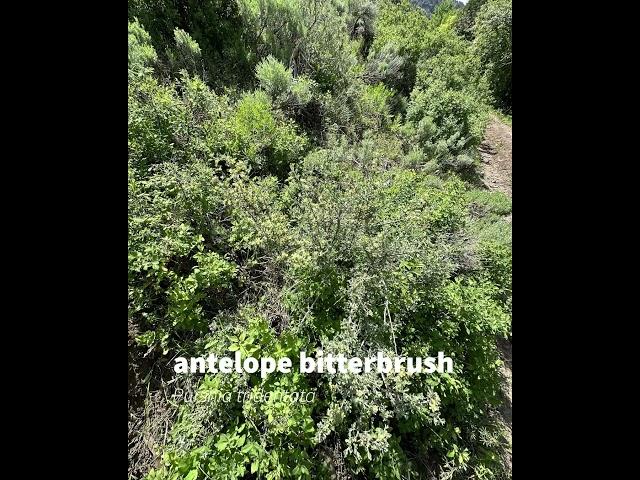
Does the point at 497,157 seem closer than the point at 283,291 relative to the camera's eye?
No

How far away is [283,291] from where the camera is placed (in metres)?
3.62

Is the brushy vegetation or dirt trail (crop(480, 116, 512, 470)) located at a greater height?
the brushy vegetation

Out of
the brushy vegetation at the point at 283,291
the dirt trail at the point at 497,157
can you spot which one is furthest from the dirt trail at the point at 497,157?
the brushy vegetation at the point at 283,291

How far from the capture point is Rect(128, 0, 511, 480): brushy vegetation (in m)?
2.84

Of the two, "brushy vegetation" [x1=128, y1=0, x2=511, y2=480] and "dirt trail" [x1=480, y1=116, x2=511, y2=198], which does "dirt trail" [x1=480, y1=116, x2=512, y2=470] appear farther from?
"brushy vegetation" [x1=128, y1=0, x2=511, y2=480]

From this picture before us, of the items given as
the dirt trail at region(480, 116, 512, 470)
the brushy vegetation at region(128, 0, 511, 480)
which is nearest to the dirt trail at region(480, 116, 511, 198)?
the dirt trail at region(480, 116, 512, 470)

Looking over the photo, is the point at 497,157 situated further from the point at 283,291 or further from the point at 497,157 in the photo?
the point at 283,291

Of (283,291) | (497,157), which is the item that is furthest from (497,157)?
(283,291)

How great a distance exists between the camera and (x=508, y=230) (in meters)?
4.92
